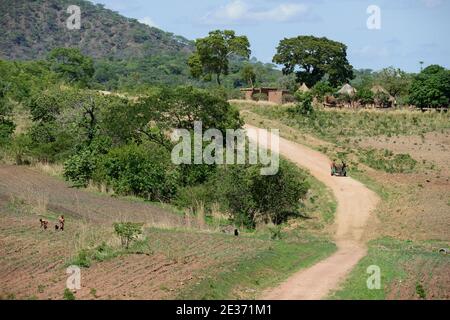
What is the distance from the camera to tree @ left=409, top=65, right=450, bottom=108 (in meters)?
70.9

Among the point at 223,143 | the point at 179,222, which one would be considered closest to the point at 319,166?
the point at 223,143

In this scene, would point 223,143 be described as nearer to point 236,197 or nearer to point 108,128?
point 108,128

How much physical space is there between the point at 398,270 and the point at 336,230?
402 inches

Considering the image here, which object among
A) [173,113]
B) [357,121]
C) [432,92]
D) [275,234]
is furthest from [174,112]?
[432,92]

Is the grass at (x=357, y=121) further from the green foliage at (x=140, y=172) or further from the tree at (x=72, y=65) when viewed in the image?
the tree at (x=72, y=65)

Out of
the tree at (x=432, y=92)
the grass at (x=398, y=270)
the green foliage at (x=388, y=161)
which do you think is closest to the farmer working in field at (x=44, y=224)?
the grass at (x=398, y=270)

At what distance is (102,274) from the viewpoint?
18156mm

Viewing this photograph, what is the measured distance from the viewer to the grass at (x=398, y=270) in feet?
55.3

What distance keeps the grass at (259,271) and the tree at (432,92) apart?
4828cm

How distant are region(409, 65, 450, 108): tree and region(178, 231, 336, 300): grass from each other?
1901 inches

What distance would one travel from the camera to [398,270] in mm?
19766

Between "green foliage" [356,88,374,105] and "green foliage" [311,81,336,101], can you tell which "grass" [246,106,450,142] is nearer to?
"green foliage" [311,81,336,101]
